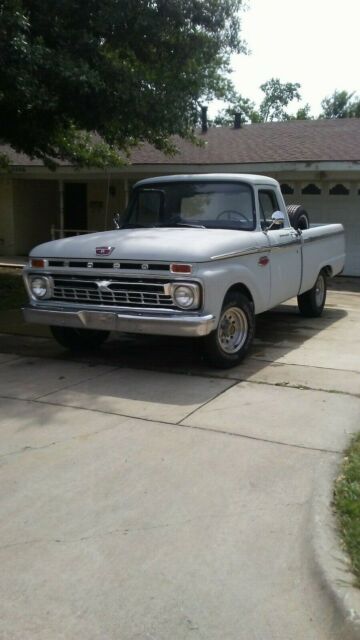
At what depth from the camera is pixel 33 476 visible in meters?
4.30

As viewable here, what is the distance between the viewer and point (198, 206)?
309 inches

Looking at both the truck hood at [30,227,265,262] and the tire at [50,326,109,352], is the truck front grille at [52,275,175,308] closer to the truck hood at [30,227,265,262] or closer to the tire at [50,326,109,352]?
the truck hood at [30,227,265,262]

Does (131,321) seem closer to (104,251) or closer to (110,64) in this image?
(104,251)

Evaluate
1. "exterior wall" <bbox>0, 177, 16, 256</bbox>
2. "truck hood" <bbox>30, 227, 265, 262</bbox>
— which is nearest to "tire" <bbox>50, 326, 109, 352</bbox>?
Result: "truck hood" <bbox>30, 227, 265, 262</bbox>

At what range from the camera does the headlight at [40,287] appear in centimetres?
710

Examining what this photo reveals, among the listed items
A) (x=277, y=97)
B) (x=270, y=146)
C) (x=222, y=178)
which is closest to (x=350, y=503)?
(x=222, y=178)

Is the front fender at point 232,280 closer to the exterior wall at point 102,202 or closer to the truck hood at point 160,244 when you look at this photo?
the truck hood at point 160,244

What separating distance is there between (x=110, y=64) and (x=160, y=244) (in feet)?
13.8

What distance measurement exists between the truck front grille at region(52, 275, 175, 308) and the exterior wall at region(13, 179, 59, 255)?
1516 centimetres

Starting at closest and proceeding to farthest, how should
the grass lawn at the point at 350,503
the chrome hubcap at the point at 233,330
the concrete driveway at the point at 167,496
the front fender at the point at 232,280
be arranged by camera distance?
1. the concrete driveway at the point at 167,496
2. the grass lawn at the point at 350,503
3. the front fender at the point at 232,280
4. the chrome hubcap at the point at 233,330

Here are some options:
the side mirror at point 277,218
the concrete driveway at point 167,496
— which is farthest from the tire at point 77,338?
the side mirror at point 277,218

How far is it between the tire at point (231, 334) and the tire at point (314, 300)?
2971 mm

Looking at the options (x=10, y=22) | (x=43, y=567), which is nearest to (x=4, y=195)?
(x=10, y=22)

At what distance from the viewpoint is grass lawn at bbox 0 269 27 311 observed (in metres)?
11.3
